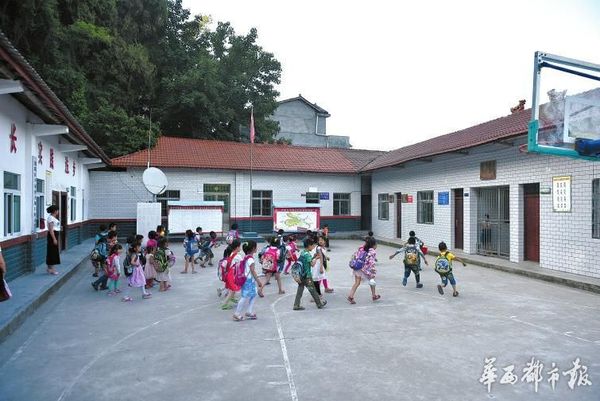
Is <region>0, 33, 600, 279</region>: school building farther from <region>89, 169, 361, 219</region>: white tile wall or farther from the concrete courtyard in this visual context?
the concrete courtyard

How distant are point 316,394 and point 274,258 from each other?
523cm

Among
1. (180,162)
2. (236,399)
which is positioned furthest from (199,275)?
(180,162)

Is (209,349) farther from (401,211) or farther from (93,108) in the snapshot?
(93,108)

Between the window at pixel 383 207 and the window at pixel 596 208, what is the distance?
1224 cm

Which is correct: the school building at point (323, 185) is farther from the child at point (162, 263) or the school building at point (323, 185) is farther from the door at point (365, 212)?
the child at point (162, 263)

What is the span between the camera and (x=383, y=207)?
2334 cm

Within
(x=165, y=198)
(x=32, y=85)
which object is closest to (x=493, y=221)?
(x=32, y=85)

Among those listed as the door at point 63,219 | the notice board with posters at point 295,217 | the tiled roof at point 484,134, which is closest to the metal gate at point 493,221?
the tiled roof at point 484,134

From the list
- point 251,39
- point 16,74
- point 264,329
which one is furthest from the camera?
point 251,39

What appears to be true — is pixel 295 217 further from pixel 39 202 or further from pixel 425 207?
pixel 39 202

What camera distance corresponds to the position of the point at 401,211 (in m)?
21.1

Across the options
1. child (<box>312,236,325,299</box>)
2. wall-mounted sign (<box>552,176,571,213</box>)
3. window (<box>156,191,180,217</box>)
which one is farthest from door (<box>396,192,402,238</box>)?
child (<box>312,236,325,299</box>)

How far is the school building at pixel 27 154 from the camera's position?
7356 mm

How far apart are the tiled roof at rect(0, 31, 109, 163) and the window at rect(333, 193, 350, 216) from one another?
15731mm
